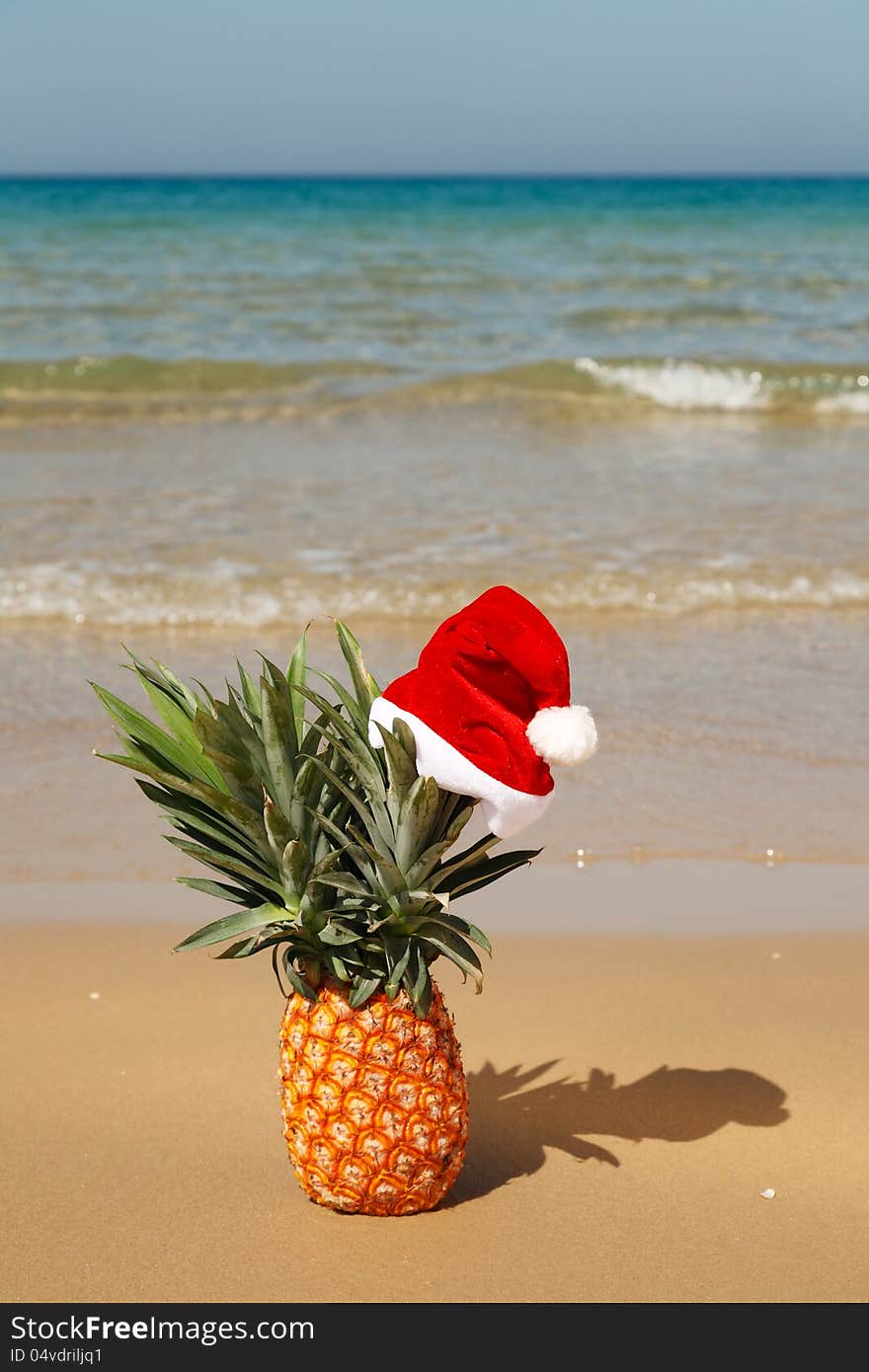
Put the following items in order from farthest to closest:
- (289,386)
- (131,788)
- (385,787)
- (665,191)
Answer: (665,191) < (289,386) < (131,788) < (385,787)

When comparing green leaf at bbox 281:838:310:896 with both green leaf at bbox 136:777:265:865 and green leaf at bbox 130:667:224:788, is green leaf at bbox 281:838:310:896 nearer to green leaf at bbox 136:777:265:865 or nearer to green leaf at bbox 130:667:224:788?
green leaf at bbox 136:777:265:865

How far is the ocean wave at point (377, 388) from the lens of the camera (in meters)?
15.2

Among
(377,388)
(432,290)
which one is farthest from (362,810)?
(432,290)

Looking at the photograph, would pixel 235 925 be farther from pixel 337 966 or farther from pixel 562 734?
pixel 562 734

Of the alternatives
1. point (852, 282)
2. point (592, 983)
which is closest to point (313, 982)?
point (592, 983)

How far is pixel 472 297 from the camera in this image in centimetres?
2270

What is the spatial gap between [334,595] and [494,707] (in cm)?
546

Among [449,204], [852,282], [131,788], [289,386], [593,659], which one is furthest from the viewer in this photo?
[449,204]

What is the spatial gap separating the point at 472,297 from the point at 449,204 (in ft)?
109

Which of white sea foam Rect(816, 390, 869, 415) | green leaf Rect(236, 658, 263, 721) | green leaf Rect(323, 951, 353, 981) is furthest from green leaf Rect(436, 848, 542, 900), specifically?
white sea foam Rect(816, 390, 869, 415)

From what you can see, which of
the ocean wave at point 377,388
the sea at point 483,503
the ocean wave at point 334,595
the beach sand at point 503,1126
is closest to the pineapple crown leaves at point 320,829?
the beach sand at point 503,1126

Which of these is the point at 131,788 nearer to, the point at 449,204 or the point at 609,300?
the point at 609,300

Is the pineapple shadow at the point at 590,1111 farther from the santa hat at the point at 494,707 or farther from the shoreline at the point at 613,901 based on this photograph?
the santa hat at the point at 494,707

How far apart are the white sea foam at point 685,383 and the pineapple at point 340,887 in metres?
13.4
